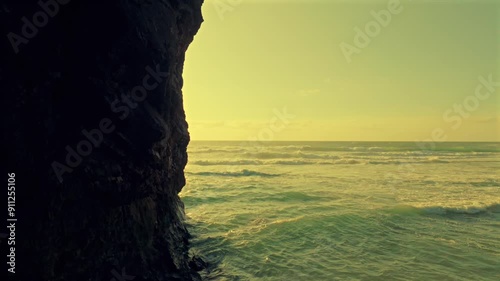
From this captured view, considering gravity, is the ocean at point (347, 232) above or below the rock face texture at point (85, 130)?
below

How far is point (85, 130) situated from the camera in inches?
→ 275

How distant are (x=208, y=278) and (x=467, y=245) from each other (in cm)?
1002

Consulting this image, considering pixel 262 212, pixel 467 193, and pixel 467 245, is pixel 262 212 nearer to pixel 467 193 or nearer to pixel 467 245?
pixel 467 245

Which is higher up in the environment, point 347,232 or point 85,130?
point 85,130

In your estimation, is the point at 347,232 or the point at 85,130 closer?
the point at 85,130

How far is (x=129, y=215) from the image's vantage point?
328 inches

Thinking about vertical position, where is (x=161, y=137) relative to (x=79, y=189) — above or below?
above

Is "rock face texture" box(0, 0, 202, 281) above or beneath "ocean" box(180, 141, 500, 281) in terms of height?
above

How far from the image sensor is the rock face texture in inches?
237

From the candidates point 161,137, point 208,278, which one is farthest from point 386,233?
point 161,137

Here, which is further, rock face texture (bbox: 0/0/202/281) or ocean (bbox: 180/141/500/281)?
ocean (bbox: 180/141/500/281)

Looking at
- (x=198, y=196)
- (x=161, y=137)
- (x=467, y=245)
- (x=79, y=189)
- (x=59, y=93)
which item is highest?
(x=59, y=93)

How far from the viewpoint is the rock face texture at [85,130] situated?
601 centimetres

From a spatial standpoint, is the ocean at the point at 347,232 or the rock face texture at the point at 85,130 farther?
the ocean at the point at 347,232
